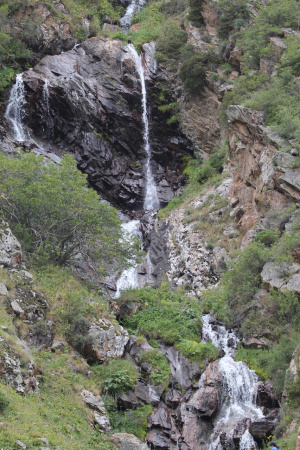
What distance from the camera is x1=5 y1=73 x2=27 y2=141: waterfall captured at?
26.4 metres

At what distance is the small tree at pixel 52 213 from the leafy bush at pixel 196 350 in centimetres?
453

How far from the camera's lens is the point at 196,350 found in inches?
543

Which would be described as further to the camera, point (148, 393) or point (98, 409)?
point (148, 393)

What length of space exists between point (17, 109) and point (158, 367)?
859 inches

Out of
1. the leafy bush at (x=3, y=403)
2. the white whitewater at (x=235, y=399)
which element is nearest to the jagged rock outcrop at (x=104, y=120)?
the white whitewater at (x=235, y=399)

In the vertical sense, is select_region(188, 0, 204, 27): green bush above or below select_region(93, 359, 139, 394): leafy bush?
above

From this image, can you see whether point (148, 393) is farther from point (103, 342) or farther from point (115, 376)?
point (103, 342)

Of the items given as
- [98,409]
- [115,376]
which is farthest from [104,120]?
[98,409]

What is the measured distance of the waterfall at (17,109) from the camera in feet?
86.7

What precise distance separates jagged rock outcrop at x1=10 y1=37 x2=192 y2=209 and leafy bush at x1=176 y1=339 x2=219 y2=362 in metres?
16.0

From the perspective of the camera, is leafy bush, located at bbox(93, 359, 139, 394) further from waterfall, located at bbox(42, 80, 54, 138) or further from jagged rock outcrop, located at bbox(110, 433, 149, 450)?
waterfall, located at bbox(42, 80, 54, 138)

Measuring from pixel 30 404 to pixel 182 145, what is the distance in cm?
2576

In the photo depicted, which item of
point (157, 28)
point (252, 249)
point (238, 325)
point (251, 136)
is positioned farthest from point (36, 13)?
point (238, 325)

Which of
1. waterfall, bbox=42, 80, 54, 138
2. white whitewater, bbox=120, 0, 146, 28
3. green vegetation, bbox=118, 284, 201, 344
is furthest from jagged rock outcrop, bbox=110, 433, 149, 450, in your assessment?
white whitewater, bbox=120, 0, 146, 28
